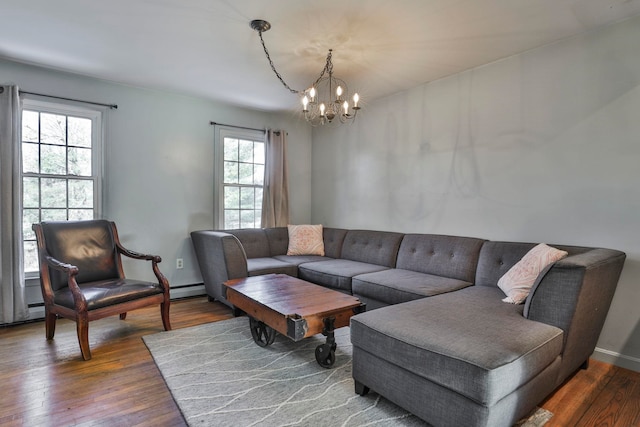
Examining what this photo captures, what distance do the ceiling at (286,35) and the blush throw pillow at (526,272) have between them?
5.20 feet

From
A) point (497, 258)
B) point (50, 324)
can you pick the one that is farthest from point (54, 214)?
point (497, 258)

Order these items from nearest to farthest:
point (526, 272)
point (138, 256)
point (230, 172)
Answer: point (526, 272)
point (138, 256)
point (230, 172)

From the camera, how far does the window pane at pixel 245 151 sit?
442 centimetres

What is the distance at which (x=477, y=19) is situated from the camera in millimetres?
2254

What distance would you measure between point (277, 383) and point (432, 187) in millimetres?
2389

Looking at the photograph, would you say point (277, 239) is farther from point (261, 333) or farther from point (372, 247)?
point (261, 333)

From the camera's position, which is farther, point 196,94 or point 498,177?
point 196,94

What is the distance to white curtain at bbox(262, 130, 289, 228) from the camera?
4477 millimetres

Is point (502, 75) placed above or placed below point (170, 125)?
above

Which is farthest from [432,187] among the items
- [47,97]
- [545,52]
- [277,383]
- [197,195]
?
[47,97]

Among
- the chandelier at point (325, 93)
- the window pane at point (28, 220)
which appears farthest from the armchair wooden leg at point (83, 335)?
the chandelier at point (325, 93)

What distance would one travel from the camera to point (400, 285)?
2680 mm

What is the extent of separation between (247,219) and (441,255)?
255 centimetres

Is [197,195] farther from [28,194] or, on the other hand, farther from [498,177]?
[498,177]
